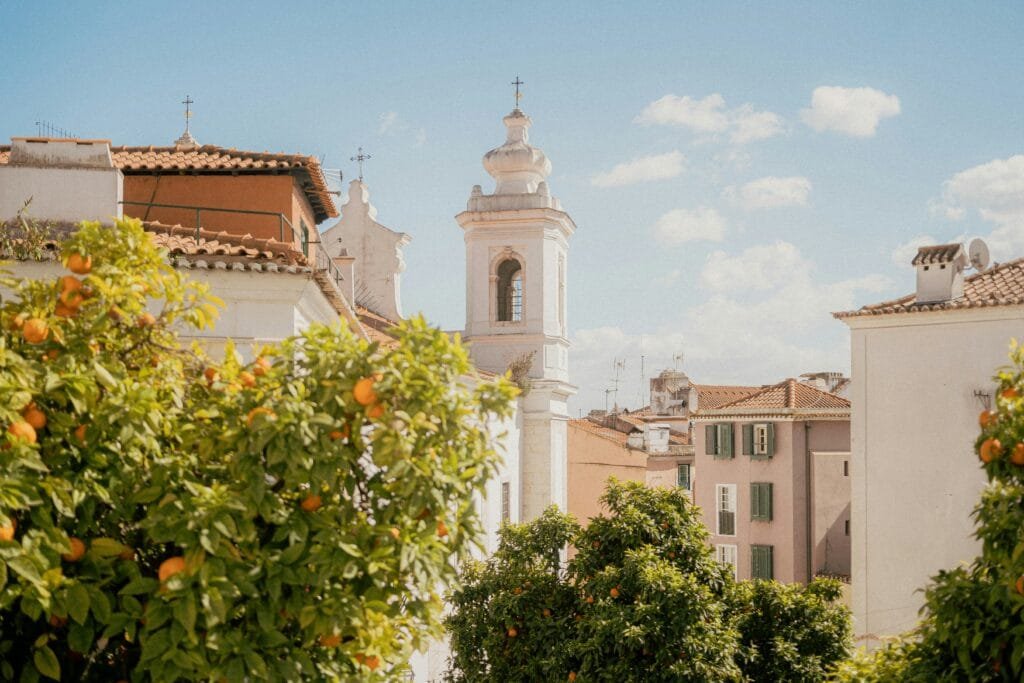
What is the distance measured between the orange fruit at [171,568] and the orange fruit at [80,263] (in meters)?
1.66

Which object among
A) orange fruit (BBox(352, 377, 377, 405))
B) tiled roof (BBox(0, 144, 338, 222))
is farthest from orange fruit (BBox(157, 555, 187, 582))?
tiled roof (BBox(0, 144, 338, 222))

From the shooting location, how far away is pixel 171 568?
486 cm

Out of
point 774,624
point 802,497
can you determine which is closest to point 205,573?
point 774,624

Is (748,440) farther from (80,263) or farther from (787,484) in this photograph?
(80,263)

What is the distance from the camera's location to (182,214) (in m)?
16.9

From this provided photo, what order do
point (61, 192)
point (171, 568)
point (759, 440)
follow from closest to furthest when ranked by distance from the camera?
point (171, 568) < point (61, 192) < point (759, 440)

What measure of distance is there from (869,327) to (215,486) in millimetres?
18778

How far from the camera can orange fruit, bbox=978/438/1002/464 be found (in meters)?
6.70

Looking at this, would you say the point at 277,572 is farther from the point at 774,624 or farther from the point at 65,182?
the point at 774,624

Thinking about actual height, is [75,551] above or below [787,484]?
above

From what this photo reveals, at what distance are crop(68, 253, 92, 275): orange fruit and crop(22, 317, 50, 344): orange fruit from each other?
0.37 meters

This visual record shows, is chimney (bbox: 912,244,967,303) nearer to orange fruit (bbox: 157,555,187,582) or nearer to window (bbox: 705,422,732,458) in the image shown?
window (bbox: 705,422,732,458)

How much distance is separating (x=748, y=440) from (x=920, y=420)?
1730 centimetres

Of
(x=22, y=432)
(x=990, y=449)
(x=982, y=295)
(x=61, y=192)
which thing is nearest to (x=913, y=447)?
(x=982, y=295)
